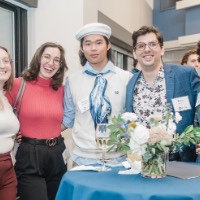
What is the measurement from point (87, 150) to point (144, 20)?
6.46 m

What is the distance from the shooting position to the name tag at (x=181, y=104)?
2.47 m

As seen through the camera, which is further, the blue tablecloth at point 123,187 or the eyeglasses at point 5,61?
the eyeglasses at point 5,61

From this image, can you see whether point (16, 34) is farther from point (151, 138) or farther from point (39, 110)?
point (151, 138)

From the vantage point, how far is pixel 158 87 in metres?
2.54

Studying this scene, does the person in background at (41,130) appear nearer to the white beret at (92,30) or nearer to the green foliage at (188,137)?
the white beret at (92,30)

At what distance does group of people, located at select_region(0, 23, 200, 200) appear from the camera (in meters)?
2.48

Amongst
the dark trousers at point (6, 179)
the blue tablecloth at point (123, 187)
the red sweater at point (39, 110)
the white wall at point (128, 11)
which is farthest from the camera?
the white wall at point (128, 11)

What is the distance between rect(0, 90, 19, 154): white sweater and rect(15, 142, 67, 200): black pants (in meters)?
0.21

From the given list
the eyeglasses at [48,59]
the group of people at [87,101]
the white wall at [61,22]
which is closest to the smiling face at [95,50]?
the group of people at [87,101]

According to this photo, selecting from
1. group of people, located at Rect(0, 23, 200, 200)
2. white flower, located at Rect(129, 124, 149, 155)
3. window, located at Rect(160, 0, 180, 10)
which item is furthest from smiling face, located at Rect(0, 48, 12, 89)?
window, located at Rect(160, 0, 180, 10)

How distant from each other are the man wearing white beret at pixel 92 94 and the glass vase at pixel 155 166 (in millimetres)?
708

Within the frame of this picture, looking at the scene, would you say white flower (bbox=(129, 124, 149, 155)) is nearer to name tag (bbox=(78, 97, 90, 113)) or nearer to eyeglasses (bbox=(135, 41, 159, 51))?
name tag (bbox=(78, 97, 90, 113))

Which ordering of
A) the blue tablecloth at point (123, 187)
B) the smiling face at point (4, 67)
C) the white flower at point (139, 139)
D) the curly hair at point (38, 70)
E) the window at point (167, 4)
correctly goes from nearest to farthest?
the blue tablecloth at point (123, 187) < the white flower at point (139, 139) < the smiling face at point (4, 67) < the curly hair at point (38, 70) < the window at point (167, 4)

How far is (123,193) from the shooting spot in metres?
1.50
